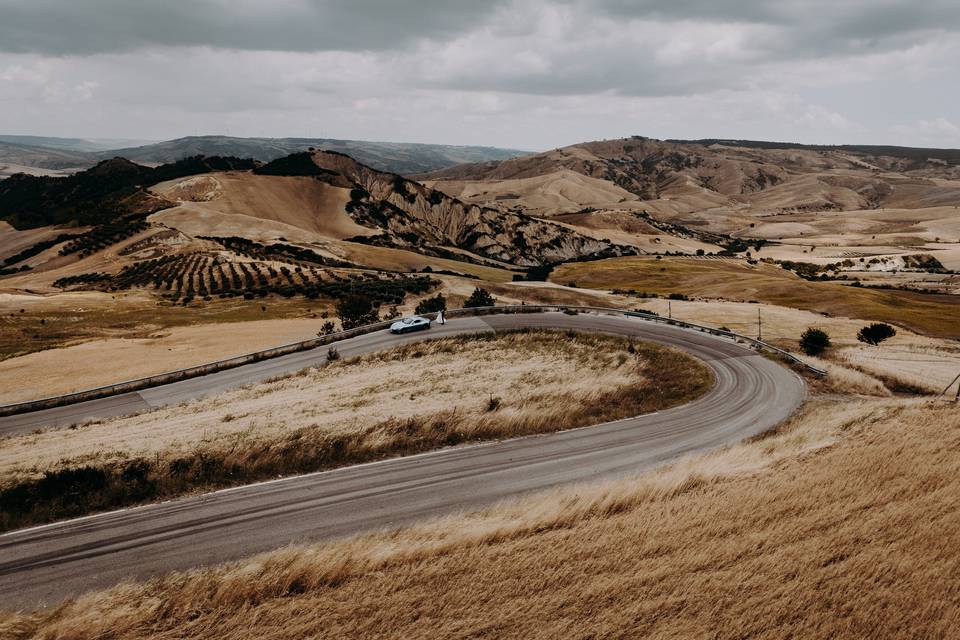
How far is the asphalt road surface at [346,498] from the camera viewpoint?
13.8 metres

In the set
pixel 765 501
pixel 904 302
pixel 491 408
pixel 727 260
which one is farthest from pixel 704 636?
pixel 727 260

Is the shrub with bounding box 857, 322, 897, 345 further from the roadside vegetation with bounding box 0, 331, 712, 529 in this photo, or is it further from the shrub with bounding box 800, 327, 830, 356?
the roadside vegetation with bounding box 0, 331, 712, 529

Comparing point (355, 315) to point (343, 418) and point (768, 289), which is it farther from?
point (768, 289)

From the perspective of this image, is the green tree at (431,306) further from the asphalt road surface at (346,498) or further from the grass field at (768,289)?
the grass field at (768,289)

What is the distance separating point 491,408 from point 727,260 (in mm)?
141203

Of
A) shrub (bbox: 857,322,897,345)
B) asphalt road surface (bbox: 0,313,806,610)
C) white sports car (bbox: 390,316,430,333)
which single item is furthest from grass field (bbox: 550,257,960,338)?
white sports car (bbox: 390,316,430,333)

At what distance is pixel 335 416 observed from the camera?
2539cm

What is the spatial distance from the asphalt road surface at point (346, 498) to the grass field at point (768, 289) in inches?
2213

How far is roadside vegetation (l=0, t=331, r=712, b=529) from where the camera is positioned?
1831cm

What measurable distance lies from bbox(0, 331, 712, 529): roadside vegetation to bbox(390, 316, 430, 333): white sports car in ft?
13.8

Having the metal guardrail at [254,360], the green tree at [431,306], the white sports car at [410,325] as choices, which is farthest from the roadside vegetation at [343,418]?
the green tree at [431,306]

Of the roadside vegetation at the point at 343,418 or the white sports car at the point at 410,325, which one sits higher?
the white sports car at the point at 410,325

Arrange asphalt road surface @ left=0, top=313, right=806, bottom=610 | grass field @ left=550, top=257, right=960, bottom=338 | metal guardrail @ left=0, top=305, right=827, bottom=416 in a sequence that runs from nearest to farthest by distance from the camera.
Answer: asphalt road surface @ left=0, top=313, right=806, bottom=610, metal guardrail @ left=0, top=305, right=827, bottom=416, grass field @ left=550, top=257, right=960, bottom=338

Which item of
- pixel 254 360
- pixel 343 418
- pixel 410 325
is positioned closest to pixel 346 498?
pixel 343 418
